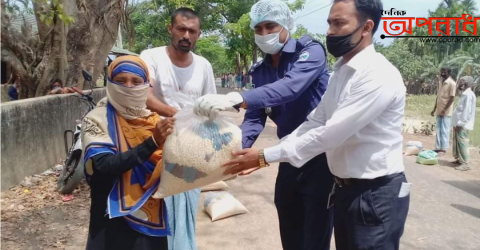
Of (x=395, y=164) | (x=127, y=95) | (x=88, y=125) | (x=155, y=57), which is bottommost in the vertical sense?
(x=395, y=164)

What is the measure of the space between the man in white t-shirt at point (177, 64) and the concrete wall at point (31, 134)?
8.25 ft

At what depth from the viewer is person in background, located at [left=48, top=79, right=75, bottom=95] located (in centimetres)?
616

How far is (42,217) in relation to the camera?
12.7 feet

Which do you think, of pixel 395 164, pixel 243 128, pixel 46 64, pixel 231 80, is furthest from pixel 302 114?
pixel 231 80

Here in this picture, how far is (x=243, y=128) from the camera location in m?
2.56

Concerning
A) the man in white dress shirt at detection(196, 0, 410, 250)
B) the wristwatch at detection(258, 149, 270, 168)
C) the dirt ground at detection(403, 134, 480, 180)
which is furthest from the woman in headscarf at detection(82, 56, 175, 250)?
the dirt ground at detection(403, 134, 480, 180)

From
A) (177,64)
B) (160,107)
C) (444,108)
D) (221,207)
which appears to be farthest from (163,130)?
(444,108)

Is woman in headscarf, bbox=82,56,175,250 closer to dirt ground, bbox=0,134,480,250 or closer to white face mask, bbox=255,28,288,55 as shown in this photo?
white face mask, bbox=255,28,288,55

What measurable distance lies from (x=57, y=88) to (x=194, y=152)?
5228 mm

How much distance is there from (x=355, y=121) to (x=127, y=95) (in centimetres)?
98

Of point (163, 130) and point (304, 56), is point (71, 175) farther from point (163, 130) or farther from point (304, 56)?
point (304, 56)

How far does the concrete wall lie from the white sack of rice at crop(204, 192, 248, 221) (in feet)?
7.15

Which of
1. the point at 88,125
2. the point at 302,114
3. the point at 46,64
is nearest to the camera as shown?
the point at 88,125

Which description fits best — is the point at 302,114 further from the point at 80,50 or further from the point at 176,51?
the point at 80,50
